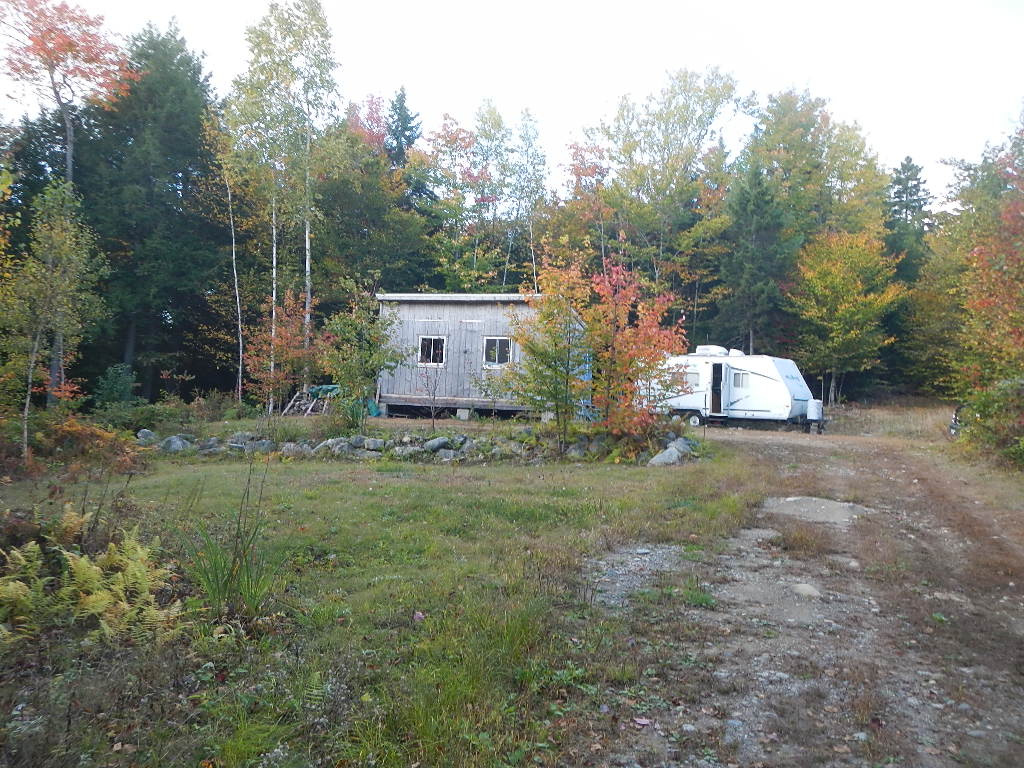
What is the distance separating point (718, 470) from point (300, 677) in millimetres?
8877

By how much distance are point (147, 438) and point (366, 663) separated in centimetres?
1313

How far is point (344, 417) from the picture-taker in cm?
1468

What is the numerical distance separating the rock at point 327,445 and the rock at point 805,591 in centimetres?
968

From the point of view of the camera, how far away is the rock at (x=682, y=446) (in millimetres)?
12852

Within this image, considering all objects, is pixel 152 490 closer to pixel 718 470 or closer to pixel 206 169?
pixel 718 470

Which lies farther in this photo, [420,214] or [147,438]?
[420,214]

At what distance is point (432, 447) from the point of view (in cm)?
1334

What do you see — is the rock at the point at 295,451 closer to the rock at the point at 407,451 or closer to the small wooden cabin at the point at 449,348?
the rock at the point at 407,451

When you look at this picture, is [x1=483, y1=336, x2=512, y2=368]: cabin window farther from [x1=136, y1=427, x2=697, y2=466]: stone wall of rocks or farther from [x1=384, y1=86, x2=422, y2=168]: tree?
[x1=384, y1=86, x2=422, y2=168]: tree

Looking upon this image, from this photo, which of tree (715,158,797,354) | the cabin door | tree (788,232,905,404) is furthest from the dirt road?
tree (715,158,797,354)

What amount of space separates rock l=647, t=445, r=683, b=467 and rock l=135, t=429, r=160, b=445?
1017 centimetres

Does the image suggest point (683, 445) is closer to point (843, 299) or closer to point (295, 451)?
point (295, 451)

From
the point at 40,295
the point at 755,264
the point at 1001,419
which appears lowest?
the point at 1001,419

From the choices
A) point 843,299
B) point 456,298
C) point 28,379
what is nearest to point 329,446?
point 28,379
